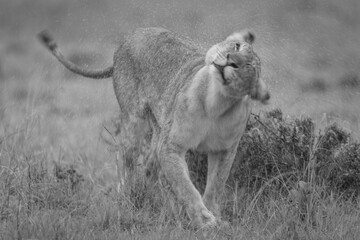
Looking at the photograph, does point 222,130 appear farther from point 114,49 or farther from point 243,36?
point 114,49

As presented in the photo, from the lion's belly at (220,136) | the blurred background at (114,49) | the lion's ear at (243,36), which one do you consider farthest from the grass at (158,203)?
the lion's ear at (243,36)

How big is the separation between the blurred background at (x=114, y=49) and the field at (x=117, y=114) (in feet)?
0.09

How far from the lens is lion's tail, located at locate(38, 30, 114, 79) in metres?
7.07

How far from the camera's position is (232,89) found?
17.5 feet

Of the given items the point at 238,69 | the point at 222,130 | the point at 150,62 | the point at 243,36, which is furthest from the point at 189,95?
the point at 150,62

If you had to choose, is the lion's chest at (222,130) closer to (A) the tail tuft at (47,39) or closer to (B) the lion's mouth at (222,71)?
(B) the lion's mouth at (222,71)

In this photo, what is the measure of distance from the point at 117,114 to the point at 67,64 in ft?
3.79

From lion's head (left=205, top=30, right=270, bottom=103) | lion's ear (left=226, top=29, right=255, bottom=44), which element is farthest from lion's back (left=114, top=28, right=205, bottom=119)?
lion's head (left=205, top=30, right=270, bottom=103)

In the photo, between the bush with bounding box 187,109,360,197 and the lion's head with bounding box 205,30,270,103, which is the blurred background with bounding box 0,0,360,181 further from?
the lion's head with bounding box 205,30,270,103

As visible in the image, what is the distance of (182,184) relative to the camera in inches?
224

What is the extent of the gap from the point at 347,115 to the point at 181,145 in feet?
8.72

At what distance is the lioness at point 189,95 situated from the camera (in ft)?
17.4

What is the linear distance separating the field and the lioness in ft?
0.68

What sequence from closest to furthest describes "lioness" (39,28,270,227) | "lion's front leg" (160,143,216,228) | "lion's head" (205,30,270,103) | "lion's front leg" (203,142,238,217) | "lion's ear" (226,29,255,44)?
"lion's head" (205,30,270,103)
"lioness" (39,28,270,227)
"lion's front leg" (160,143,216,228)
"lion's ear" (226,29,255,44)
"lion's front leg" (203,142,238,217)
